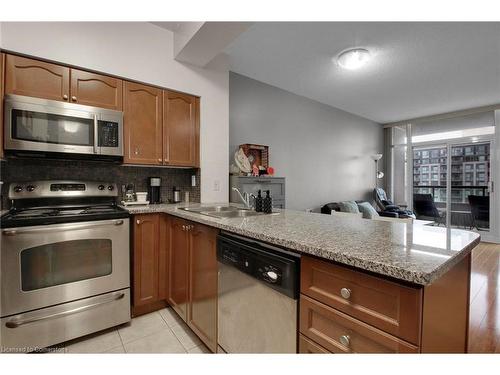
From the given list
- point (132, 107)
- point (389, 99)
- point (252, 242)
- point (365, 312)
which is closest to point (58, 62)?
point (132, 107)

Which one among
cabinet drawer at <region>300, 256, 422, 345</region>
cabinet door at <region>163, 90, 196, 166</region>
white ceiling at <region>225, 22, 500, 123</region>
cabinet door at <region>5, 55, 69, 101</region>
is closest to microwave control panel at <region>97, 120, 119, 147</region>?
cabinet door at <region>5, 55, 69, 101</region>

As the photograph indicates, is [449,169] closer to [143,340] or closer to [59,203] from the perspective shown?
[143,340]

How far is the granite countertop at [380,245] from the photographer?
25.9 inches

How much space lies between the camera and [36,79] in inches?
70.2

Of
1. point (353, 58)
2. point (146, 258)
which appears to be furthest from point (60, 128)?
point (353, 58)

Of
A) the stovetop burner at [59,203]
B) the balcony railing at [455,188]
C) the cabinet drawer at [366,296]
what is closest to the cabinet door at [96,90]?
the stovetop burner at [59,203]

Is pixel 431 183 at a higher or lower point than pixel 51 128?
lower

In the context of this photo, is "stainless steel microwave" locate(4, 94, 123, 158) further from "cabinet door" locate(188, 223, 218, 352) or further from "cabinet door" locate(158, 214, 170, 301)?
"cabinet door" locate(188, 223, 218, 352)

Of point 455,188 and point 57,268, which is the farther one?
point 455,188

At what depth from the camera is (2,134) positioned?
165 cm

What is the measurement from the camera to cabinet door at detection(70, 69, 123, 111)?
1935 millimetres

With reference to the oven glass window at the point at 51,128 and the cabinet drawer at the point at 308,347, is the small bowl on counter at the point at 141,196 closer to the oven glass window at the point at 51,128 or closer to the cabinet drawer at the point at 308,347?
the oven glass window at the point at 51,128

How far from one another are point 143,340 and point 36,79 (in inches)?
81.8
